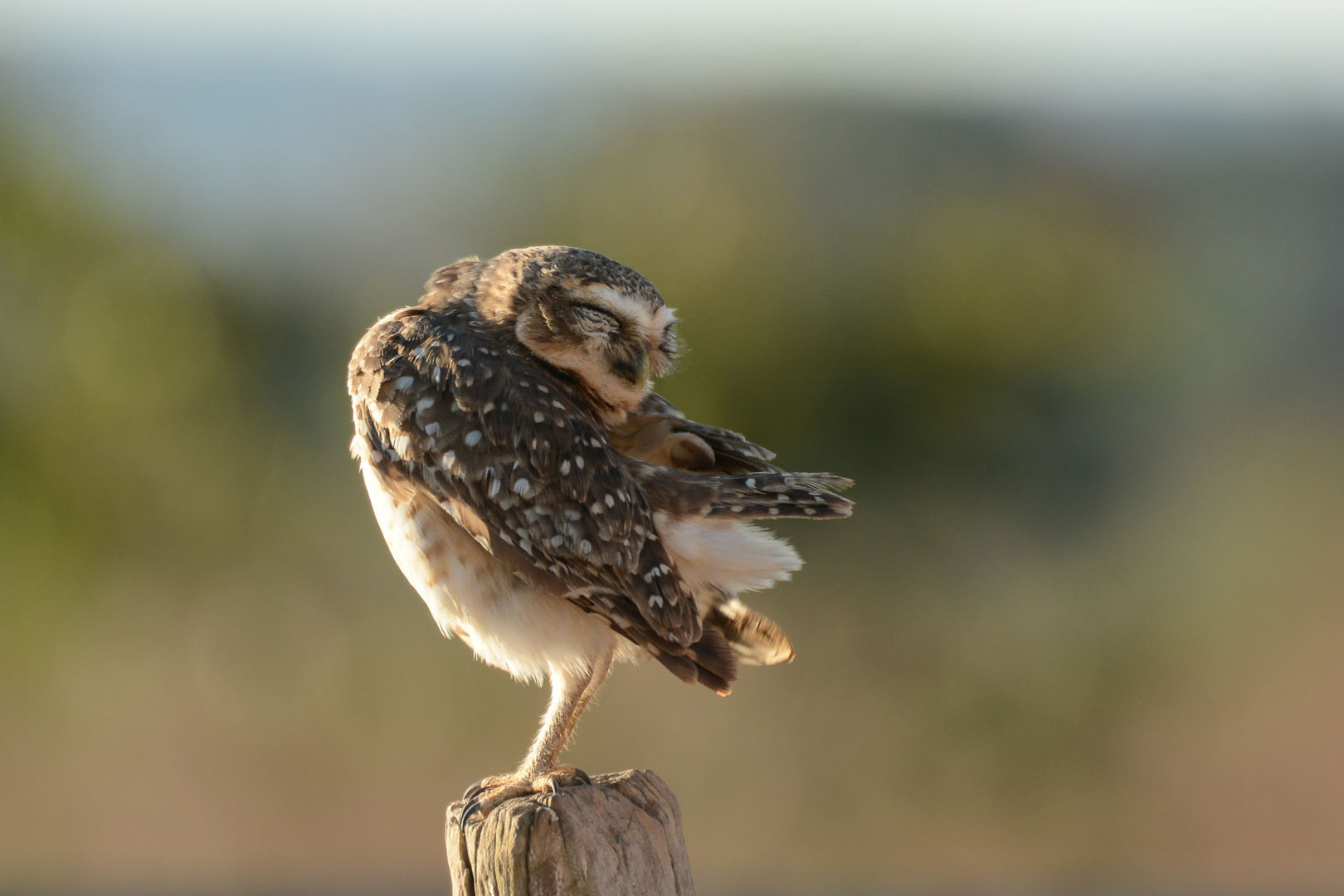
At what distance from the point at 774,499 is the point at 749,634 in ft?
2.65

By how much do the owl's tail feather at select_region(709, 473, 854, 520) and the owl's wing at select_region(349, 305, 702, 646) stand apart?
0.76ft

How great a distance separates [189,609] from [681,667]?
9604mm

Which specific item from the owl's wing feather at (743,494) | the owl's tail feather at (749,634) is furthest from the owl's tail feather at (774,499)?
the owl's tail feather at (749,634)

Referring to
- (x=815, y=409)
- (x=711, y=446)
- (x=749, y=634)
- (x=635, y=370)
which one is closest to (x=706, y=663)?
(x=749, y=634)

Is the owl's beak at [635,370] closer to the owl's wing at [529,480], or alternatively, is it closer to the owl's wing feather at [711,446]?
the owl's wing at [529,480]

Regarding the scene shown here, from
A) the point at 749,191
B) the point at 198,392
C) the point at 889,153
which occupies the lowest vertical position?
the point at 198,392

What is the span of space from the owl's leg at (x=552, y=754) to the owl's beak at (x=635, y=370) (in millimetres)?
876

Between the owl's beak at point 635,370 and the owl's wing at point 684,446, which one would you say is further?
the owl's wing at point 684,446

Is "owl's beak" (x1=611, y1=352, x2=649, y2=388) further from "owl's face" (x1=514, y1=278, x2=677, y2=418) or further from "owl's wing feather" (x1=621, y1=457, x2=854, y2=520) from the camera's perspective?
"owl's wing feather" (x1=621, y1=457, x2=854, y2=520)

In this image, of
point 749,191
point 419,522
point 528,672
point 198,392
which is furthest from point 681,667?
point 198,392

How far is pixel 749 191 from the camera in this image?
420 inches

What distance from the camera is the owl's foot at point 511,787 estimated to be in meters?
3.06

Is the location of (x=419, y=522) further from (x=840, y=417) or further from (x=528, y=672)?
(x=840, y=417)

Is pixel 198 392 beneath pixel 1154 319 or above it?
beneath
